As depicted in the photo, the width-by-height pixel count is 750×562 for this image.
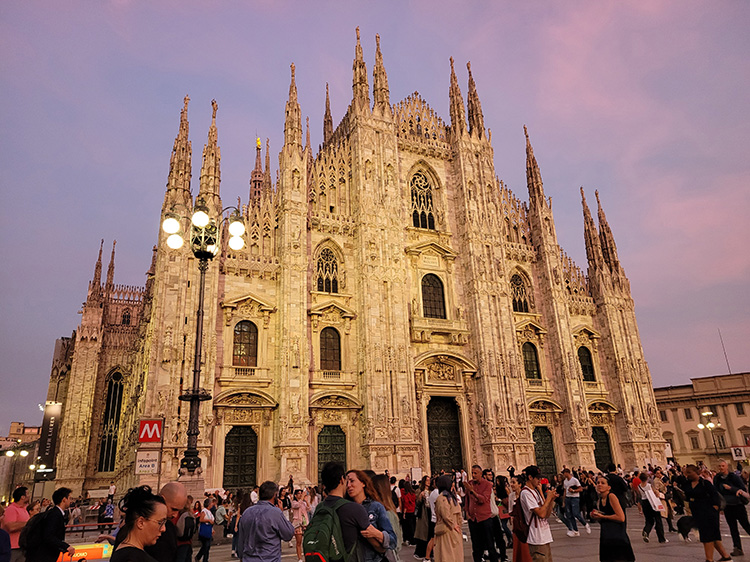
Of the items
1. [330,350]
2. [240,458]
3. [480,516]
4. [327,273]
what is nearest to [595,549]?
[480,516]

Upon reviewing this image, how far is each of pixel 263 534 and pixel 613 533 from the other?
4323 mm

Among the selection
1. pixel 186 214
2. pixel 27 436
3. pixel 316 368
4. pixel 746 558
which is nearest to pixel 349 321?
pixel 316 368

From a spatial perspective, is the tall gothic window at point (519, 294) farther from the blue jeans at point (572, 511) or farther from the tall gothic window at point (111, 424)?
the tall gothic window at point (111, 424)

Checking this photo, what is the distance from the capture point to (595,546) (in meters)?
11.4

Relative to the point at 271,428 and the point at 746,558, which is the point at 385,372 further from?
the point at 746,558

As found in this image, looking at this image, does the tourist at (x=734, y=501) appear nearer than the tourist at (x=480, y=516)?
No

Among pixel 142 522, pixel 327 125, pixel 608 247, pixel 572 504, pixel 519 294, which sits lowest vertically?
pixel 572 504

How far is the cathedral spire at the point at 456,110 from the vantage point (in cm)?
3344

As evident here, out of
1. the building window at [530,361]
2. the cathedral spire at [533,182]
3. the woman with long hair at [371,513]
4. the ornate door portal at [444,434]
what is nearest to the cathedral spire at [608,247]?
the cathedral spire at [533,182]

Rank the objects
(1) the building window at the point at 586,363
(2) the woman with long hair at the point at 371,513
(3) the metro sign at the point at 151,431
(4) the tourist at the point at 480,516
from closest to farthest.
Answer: (2) the woman with long hair at the point at 371,513 < (4) the tourist at the point at 480,516 < (3) the metro sign at the point at 151,431 < (1) the building window at the point at 586,363

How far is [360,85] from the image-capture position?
101ft

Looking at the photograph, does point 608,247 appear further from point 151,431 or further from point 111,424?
point 111,424

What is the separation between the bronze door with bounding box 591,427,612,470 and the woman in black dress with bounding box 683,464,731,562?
23525mm

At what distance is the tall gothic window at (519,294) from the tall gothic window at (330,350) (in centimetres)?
1174
